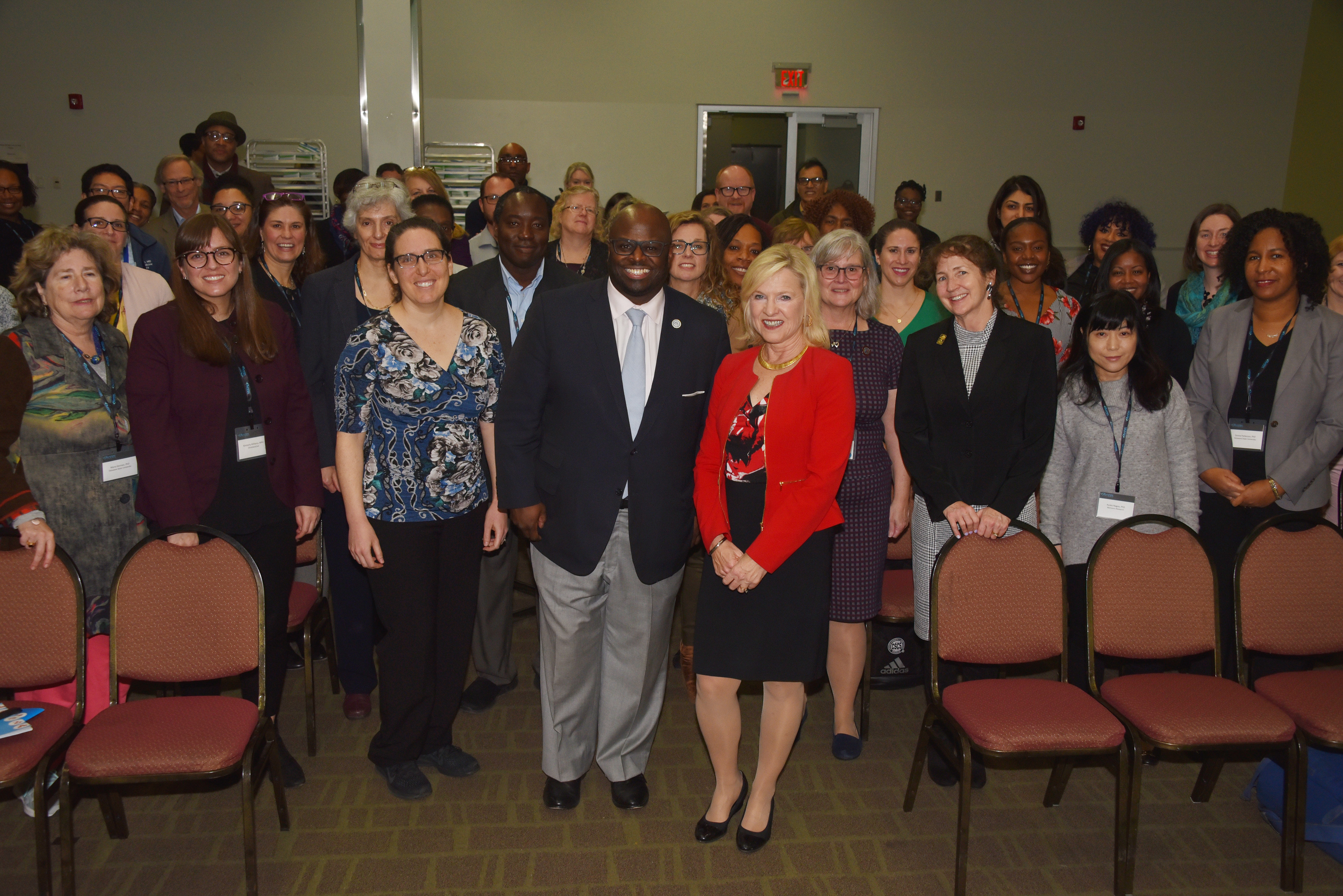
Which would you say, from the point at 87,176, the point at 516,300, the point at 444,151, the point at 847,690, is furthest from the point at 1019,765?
the point at 444,151

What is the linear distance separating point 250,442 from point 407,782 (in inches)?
49.2

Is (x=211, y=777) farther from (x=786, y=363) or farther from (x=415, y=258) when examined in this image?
(x=786, y=363)

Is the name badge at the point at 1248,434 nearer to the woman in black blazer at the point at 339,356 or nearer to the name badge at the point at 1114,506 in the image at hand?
the name badge at the point at 1114,506

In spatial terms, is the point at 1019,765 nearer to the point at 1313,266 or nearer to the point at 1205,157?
the point at 1313,266

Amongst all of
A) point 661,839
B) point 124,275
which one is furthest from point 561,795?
point 124,275

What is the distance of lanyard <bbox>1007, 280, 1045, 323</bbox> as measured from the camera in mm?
3646

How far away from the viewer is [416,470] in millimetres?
2732

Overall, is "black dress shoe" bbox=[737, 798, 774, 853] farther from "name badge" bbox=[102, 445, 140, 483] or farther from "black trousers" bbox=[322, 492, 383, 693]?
"name badge" bbox=[102, 445, 140, 483]

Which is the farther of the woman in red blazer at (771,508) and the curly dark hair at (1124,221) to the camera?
the curly dark hair at (1124,221)

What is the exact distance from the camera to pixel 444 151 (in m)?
8.75

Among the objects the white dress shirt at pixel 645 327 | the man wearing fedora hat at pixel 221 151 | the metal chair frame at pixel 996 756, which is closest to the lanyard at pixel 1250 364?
the metal chair frame at pixel 996 756

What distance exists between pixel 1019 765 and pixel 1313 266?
7.30 feet

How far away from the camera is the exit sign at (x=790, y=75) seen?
914cm

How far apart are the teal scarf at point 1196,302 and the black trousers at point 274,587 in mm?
3756
